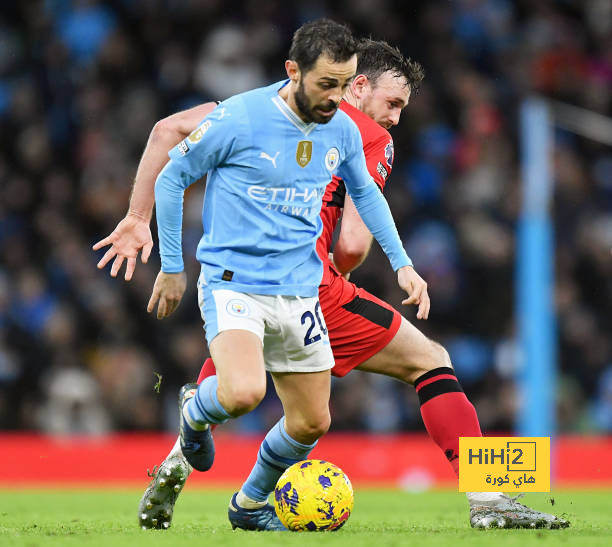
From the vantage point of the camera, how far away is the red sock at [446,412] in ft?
15.9

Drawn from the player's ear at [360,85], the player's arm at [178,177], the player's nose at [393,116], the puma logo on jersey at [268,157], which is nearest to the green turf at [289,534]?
the player's arm at [178,177]

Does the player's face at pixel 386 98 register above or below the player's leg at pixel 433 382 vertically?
above

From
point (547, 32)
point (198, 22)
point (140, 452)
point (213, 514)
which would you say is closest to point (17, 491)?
point (140, 452)

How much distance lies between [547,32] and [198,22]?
391cm

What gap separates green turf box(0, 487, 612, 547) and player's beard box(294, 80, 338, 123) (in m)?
1.58

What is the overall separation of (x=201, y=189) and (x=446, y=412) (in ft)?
22.3

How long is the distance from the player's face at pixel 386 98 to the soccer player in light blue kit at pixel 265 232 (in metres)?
0.67

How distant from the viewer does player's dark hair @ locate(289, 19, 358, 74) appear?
427 cm

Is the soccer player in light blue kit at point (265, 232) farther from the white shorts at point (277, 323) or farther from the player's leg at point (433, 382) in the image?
the player's leg at point (433, 382)

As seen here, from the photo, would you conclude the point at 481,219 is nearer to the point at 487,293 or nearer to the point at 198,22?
the point at 487,293

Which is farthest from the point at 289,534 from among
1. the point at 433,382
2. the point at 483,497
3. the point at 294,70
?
the point at 294,70

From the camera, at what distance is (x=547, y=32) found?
12680mm

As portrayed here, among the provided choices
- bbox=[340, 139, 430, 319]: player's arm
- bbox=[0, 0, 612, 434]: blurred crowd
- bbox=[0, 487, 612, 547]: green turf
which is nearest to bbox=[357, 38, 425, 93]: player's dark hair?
bbox=[340, 139, 430, 319]: player's arm

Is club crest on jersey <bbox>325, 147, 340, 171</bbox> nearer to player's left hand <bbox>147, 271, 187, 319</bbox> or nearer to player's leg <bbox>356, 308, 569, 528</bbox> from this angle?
Result: player's left hand <bbox>147, 271, 187, 319</bbox>
